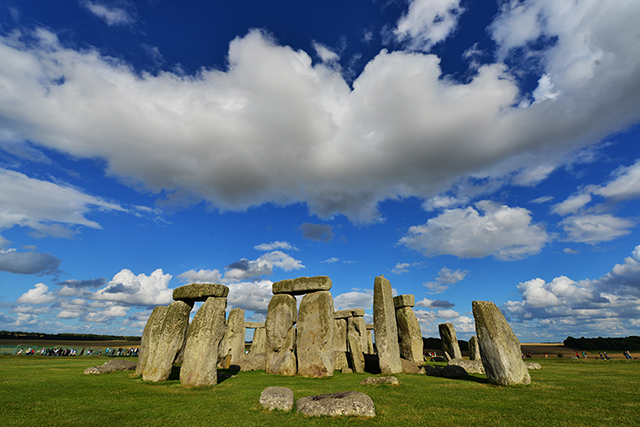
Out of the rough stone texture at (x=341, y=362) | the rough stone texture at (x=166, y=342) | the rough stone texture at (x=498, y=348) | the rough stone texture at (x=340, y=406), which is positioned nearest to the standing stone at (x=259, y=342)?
the rough stone texture at (x=341, y=362)

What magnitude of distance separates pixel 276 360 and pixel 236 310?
6815 millimetres

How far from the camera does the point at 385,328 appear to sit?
12211 mm

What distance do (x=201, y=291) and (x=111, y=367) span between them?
6.13m

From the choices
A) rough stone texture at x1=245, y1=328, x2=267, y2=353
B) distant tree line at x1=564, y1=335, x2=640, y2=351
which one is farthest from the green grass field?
distant tree line at x1=564, y1=335, x2=640, y2=351

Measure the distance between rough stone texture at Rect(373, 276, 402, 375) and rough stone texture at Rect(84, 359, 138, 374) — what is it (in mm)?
10903

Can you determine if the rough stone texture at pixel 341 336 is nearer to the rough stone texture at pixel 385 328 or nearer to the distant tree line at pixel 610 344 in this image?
the rough stone texture at pixel 385 328

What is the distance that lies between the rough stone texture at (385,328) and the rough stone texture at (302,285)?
2232mm

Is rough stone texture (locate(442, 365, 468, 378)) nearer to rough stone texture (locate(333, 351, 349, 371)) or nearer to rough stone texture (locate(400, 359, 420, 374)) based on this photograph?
rough stone texture (locate(400, 359, 420, 374))

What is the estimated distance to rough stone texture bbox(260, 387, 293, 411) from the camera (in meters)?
6.23

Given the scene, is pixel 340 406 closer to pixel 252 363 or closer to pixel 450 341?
pixel 252 363

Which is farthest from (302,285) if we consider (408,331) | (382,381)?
(408,331)

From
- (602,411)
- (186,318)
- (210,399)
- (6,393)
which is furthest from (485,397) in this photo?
(6,393)

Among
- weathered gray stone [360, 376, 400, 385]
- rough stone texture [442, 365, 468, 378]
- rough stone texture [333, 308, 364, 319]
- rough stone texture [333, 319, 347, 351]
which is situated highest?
rough stone texture [333, 308, 364, 319]

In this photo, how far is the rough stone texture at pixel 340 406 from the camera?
18.4ft
